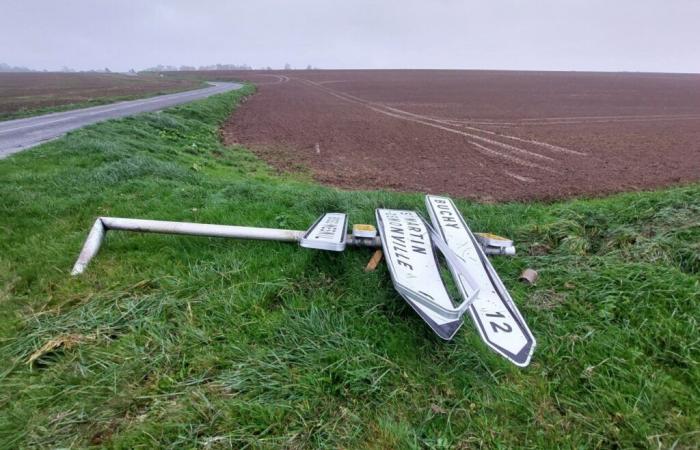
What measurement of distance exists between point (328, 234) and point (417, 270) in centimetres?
83

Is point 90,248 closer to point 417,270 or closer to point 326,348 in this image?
point 326,348

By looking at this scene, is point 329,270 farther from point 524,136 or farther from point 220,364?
point 524,136

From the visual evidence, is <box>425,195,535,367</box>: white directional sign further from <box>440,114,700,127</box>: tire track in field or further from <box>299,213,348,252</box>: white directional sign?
<box>440,114,700,127</box>: tire track in field

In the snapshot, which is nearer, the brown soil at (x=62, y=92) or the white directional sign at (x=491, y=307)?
the white directional sign at (x=491, y=307)

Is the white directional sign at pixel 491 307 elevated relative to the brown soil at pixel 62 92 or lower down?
lower down

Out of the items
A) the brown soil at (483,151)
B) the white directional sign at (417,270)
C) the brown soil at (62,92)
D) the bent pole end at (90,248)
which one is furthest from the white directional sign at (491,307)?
the brown soil at (62,92)

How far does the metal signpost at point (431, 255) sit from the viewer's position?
2021 millimetres

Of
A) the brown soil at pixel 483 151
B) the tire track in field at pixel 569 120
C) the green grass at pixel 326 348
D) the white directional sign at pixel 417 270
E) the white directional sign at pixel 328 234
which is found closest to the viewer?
the green grass at pixel 326 348

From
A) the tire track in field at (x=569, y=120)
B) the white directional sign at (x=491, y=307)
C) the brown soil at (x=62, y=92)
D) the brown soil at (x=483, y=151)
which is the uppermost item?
the brown soil at (x=62, y=92)

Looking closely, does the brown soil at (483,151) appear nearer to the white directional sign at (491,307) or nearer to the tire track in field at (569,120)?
the tire track in field at (569,120)

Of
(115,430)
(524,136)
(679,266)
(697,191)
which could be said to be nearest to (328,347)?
(115,430)

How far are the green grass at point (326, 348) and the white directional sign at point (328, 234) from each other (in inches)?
6.7

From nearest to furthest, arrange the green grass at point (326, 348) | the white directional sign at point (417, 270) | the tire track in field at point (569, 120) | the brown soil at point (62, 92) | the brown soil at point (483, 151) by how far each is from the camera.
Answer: the green grass at point (326, 348) < the white directional sign at point (417, 270) < the brown soil at point (483, 151) < the tire track in field at point (569, 120) < the brown soil at point (62, 92)

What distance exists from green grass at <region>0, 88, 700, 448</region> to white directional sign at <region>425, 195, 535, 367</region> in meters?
0.09
